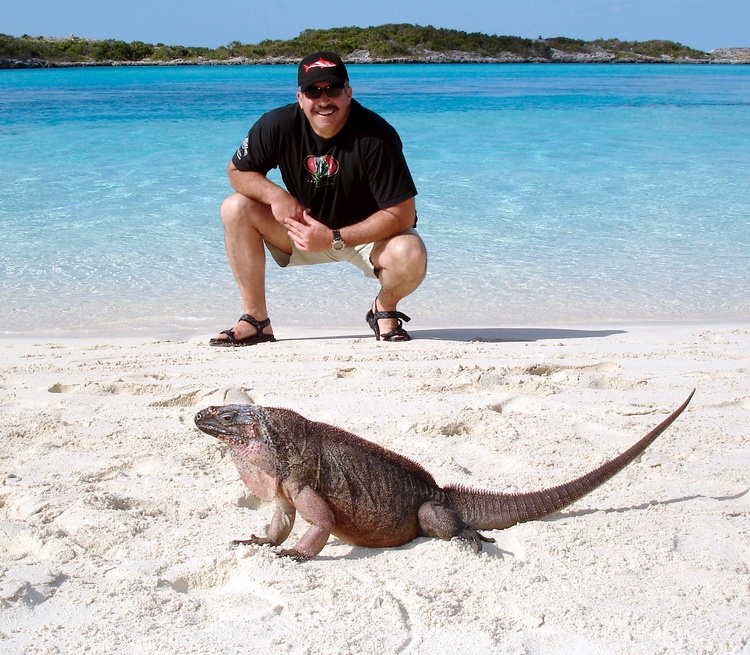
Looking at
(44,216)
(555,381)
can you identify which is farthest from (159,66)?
(555,381)

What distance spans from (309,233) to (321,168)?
0.42 meters

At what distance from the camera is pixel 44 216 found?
9.73m

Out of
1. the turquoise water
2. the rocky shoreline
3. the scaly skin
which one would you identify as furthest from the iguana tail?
the rocky shoreline

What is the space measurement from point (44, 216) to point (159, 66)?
273ft

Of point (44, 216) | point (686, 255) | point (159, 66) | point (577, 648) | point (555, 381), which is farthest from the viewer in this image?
point (159, 66)

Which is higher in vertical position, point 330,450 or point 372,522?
point 330,450

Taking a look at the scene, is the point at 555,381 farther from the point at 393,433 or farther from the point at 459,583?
the point at 459,583

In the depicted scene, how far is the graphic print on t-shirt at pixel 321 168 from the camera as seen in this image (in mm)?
5008

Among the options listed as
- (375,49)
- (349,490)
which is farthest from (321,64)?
(375,49)

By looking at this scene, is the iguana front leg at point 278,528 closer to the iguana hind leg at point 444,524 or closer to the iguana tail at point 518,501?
the iguana hind leg at point 444,524

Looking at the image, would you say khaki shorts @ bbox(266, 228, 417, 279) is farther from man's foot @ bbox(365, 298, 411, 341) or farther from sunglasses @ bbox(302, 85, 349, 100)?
sunglasses @ bbox(302, 85, 349, 100)

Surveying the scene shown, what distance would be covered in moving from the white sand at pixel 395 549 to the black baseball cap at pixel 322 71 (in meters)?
1.59

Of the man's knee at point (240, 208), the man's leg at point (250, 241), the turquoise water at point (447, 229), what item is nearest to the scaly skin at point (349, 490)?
the man's leg at point (250, 241)

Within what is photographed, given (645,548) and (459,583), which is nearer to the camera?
(459,583)
